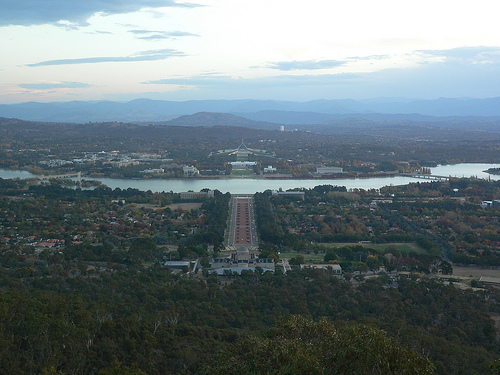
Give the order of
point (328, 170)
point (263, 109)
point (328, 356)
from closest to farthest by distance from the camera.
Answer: point (328, 356), point (328, 170), point (263, 109)

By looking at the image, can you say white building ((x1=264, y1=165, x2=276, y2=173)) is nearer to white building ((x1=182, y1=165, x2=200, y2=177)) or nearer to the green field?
the green field

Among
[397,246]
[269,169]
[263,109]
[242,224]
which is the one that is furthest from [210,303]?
[263,109]

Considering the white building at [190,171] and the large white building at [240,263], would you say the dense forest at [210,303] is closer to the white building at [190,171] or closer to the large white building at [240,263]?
the large white building at [240,263]

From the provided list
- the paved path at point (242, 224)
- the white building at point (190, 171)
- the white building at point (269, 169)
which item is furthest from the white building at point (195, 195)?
the white building at point (269, 169)

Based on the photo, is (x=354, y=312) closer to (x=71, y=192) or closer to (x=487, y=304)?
(x=487, y=304)

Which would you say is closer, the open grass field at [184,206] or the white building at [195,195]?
the open grass field at [184,206]

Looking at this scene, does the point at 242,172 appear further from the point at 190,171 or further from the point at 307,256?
the point at 307,256

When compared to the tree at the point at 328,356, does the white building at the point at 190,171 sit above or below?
below

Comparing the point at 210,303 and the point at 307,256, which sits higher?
the point at 210,303

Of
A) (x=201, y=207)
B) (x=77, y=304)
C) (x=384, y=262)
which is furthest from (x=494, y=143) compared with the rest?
(x=77, y=304)
